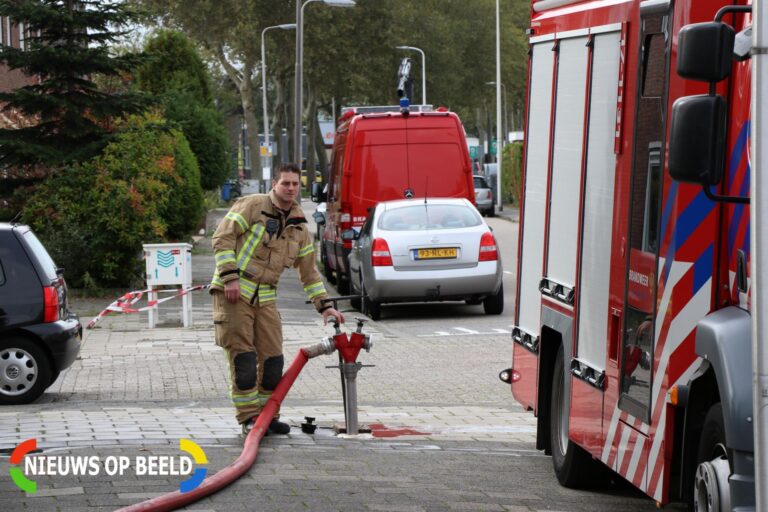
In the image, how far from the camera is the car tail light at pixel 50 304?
12578mm

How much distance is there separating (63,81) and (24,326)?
40.0 ft

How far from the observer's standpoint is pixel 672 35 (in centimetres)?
580

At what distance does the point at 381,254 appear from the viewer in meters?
19.5

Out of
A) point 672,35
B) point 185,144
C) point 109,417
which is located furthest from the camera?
point 185,144

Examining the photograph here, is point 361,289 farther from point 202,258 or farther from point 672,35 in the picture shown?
point 672,35

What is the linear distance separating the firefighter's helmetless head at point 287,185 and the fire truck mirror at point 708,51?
4.79m

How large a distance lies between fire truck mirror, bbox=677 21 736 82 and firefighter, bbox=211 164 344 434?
192 inches

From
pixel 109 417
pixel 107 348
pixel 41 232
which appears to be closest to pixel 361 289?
pixel 107 348

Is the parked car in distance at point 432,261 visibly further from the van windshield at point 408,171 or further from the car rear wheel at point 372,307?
the van windshield at point 408,171

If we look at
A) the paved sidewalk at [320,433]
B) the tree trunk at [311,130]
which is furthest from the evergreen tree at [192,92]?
the tree trunk at [311,130]

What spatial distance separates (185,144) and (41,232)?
11.3 meters

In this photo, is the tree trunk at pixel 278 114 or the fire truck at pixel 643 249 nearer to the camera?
the fire truck at pixel 643 249

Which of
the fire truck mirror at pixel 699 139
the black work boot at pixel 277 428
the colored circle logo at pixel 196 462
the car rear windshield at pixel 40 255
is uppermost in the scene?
the fire truck mirror at pixel 699 139

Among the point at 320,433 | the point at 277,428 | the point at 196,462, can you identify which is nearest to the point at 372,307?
the point at 320,433
